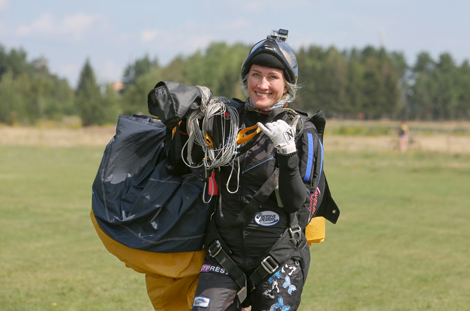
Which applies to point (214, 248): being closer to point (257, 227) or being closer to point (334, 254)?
point (257, 227)

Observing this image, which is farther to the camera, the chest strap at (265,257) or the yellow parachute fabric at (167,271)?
the yellow parachute fabric at (167,271)

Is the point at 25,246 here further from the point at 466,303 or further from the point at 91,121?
the point at 91,121

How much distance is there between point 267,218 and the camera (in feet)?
9.34

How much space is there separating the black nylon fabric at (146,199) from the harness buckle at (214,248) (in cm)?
14

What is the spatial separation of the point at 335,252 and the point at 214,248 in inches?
199

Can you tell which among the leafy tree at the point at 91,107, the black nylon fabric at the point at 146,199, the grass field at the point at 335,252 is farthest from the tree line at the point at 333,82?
the black nylon fabric at the point at 146,199

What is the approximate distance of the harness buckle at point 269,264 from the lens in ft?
9.12

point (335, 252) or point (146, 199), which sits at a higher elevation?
point (146, 199)

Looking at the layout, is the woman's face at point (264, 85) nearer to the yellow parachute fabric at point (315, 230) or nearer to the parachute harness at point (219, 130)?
the parachute harness at point (219, 130)

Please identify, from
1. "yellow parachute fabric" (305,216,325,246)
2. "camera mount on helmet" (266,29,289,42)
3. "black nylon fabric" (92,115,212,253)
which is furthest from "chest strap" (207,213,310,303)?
"camera mount on helmet" (266,29,289,42)

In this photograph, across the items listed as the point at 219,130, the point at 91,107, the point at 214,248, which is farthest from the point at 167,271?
the point at 91,107

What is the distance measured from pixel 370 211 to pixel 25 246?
7.24 m

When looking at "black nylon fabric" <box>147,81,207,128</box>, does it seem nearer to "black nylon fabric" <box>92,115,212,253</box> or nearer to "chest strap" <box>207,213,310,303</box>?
"black nylon fabric" <box>92,115,212,253</box>

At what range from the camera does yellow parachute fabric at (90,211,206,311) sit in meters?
3.05
